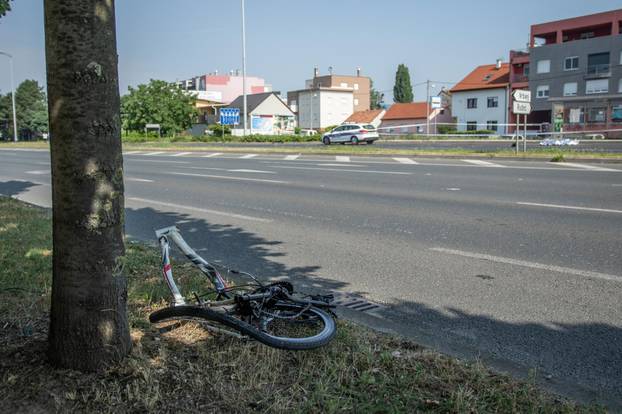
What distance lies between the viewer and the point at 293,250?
23.0 feet

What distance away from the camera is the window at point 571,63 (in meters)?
56.3

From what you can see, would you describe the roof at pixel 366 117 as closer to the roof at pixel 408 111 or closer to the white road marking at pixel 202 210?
the roof at pixel 408 111

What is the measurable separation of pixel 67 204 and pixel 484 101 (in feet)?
221

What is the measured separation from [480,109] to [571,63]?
1191cm

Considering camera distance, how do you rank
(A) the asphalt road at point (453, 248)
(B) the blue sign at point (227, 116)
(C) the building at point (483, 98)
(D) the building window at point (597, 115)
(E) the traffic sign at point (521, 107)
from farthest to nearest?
(C) the building at point (483, 98) < (D) the building window at point (597, 115) < (B) the blue sign at point (227, 116) < (E) the traffic sign at point (521, 107) < (A) the asphalt road at point (453, 248)

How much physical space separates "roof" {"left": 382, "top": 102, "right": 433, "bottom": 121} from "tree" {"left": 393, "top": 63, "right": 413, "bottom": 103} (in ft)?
75.7

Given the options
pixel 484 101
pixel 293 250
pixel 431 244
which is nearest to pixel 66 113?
pixel 293 250

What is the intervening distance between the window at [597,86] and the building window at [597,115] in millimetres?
2166

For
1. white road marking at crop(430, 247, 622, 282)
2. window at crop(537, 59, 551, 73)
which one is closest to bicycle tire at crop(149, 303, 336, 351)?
white road marking at crop(430, 247, 622, 282)

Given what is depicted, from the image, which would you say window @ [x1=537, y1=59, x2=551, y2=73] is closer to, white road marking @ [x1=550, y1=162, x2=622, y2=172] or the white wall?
the white wall

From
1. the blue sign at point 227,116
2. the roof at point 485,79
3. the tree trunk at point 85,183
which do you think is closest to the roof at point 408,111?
the roof at point 485,79

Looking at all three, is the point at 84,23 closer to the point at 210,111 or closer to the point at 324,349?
the point at 324,349

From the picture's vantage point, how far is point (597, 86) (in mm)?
54531

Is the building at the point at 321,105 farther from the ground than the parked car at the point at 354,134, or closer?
farther from the ground
